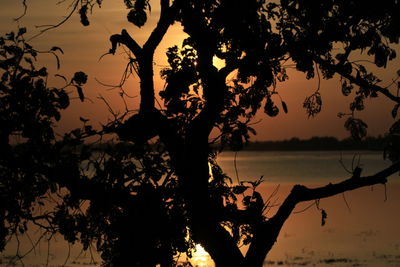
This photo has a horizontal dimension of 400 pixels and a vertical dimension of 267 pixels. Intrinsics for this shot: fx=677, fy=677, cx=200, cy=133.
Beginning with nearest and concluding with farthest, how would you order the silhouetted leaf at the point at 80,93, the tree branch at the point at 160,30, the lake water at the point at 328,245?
the silhouetted leaf at the point at 80,93 < the tree branch at the point at 160,30 < the lake water at the point at 328,245

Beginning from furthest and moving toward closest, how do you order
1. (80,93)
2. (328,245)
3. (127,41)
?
(328,245) < (127,41) < (80,93)

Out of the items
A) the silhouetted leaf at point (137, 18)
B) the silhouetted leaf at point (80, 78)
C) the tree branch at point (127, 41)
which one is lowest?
the silhouetted leaf at point (80, 78)

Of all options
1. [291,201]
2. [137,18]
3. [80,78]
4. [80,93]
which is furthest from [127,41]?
[291,201]

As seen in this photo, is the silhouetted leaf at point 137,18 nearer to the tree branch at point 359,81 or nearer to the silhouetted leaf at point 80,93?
the silhouetted leaf at point 80,93

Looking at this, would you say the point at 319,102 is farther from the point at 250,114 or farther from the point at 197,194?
the point at 197,194

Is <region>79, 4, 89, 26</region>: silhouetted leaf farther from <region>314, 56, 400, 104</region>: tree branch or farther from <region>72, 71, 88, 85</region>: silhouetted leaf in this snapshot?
<region>314, 56, 400, 104</region>: tree branch

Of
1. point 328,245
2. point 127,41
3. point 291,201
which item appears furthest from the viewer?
point 328,245

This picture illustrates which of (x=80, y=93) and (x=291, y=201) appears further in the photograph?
(x=291, y=201)

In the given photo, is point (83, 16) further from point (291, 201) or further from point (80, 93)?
point (291, 201)

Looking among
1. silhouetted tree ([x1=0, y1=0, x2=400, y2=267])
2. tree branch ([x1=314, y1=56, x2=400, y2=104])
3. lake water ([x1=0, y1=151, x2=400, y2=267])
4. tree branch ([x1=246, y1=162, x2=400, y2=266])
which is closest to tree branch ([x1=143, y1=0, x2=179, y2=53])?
silhouetted tree ([x1=0, y1=0, x2=400, y2=267])

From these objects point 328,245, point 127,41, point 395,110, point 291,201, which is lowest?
point 328,245

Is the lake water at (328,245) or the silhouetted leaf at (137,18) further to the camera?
the lake water at (328,245)

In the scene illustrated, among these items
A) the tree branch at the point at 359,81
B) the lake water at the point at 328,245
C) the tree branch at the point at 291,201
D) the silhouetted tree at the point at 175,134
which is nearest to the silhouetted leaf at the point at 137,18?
the silhouetted tree at the point at 175,134

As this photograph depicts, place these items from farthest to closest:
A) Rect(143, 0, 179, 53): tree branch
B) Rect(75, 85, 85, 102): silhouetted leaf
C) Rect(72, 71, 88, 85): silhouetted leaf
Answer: Rect(143, 0, 179, 53): tree branch < Rect(72, 71, 88, 85): silhouetted leaf < Rect(75, 85, 85, 102): silhouetted leaf
